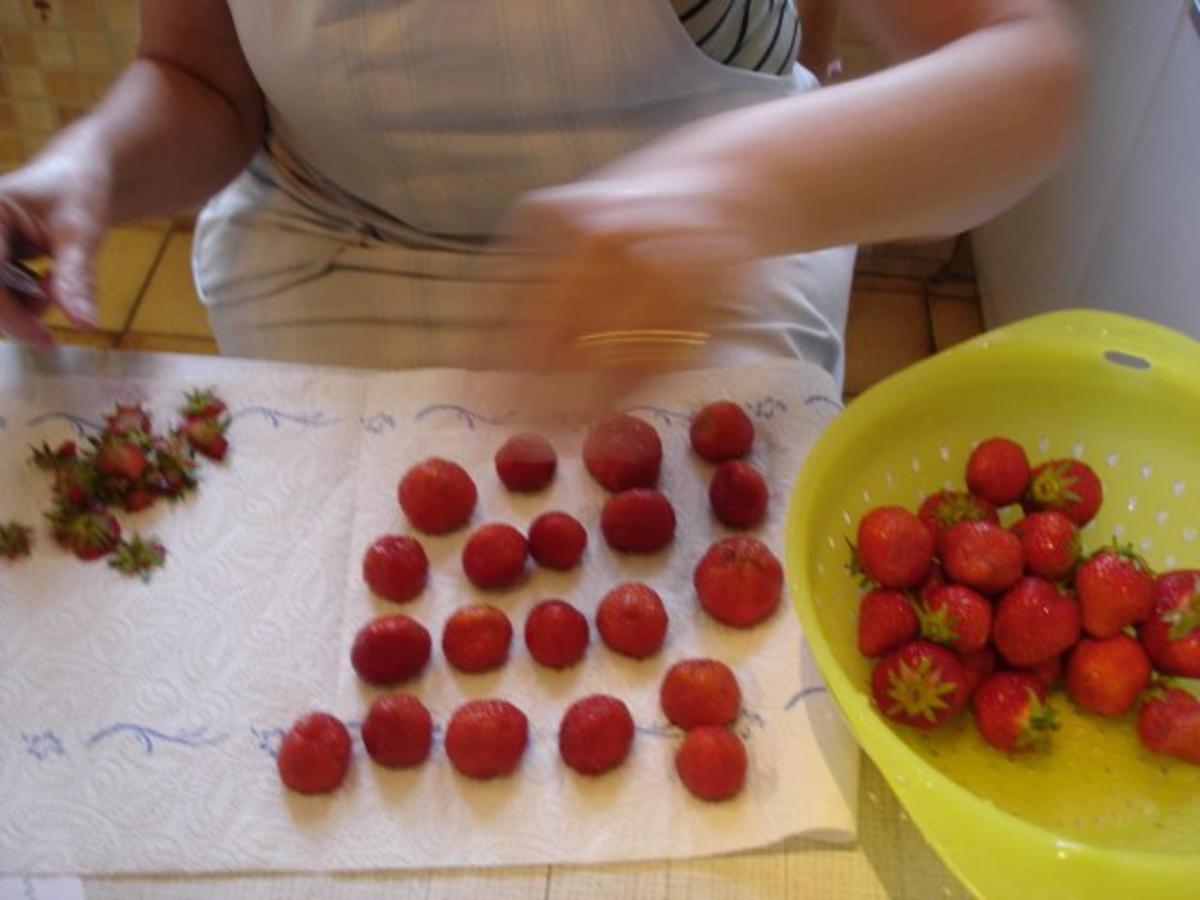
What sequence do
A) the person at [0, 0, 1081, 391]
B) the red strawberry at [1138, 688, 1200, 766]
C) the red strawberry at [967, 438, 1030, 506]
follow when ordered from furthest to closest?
the red strawberry at [967, 438, 1030, 506] → the red strawberry at [1138, 688, 1200, 766] → the person at [0, 0, 1081, 391]

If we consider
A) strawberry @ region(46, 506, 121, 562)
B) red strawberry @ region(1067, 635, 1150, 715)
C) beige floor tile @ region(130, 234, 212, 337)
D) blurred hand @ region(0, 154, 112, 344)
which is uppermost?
blurred hand @ region(0, 154, 112, 344)

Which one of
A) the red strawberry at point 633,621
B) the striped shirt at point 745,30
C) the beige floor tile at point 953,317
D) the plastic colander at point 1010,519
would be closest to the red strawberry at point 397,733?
the red strawberry at point 633,621

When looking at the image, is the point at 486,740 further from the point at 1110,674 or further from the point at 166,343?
the point at 166,343

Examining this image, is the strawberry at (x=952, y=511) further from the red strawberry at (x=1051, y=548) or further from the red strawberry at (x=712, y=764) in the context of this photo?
the red strawberry at (x=712, y=764)

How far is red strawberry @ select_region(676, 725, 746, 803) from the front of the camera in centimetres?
64

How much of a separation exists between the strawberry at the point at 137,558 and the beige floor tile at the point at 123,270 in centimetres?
111

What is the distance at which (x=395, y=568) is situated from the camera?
729mm

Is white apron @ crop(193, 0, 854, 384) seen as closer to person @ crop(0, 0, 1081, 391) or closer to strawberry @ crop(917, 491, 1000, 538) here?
person @ crop(0, 0, 1081, 391)

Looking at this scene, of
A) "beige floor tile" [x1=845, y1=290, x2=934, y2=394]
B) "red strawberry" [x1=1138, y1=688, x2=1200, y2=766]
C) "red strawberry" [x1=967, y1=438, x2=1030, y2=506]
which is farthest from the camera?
"beige floor tile" [x1=845, y1=290, x2=934, y2=394]

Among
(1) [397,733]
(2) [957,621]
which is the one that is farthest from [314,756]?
(2) [957,621]

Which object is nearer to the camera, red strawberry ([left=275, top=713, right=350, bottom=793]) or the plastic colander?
the plastic colander

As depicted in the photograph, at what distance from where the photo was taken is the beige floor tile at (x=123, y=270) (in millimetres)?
1783

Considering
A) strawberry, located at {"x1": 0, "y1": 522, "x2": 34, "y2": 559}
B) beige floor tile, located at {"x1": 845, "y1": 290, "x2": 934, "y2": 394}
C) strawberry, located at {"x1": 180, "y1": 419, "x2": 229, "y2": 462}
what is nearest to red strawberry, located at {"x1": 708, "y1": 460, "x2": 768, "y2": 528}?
strawberry, located at {"x1": 180, "y1": 419, "x2": 229, "y2": 462}

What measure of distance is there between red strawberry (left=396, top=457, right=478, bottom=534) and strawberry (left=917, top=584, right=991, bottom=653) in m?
0.29
